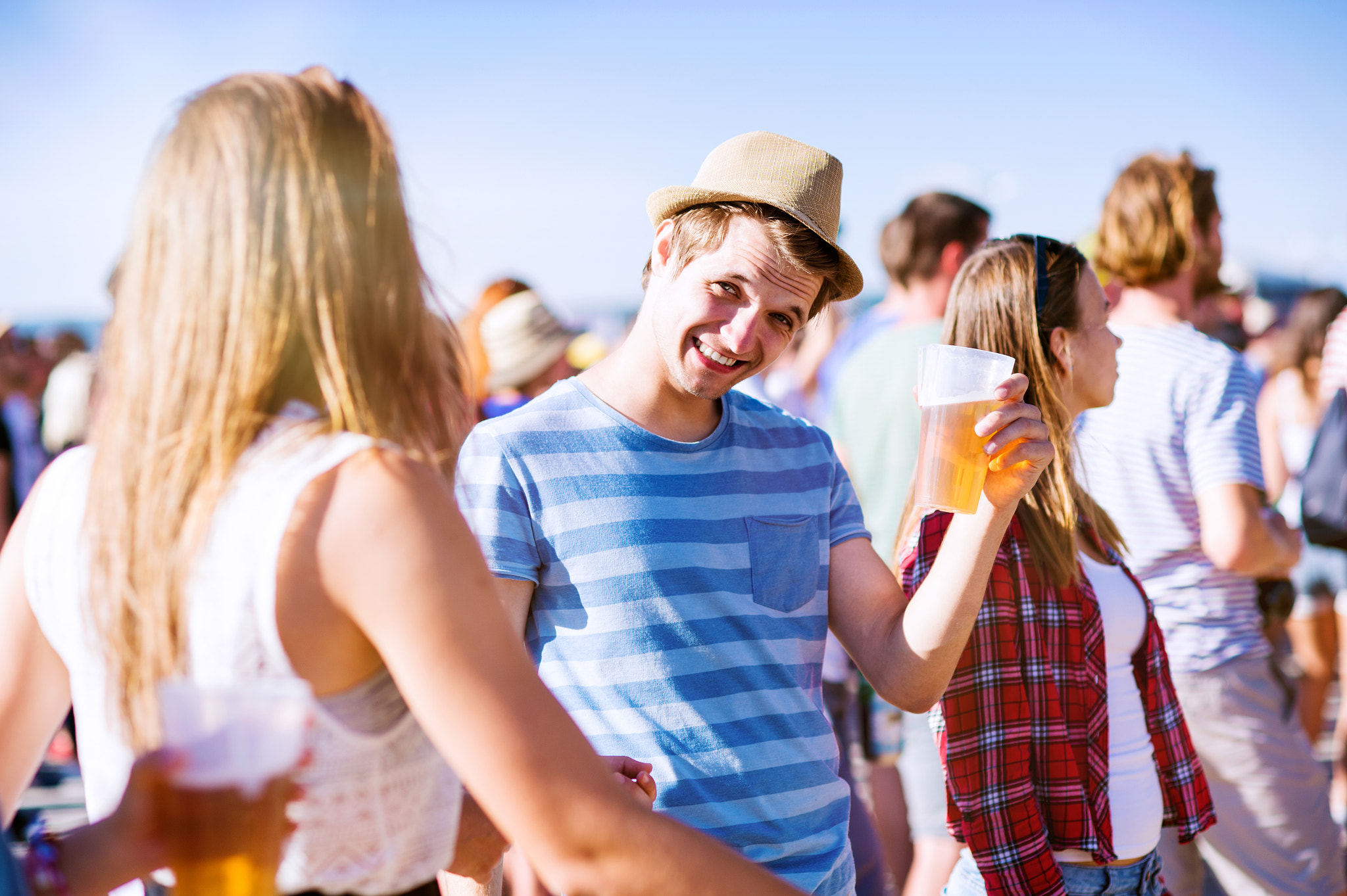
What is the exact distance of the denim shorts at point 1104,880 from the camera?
6.44ft

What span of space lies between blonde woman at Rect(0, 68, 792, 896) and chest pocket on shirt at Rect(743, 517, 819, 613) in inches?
28.6

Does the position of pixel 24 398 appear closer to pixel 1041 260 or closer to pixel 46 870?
pixel 1041 260

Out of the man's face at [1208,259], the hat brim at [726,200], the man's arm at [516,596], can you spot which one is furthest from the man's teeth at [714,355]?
the man's face at [1208,259]

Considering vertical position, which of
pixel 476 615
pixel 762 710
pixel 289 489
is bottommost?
pixel 762 710

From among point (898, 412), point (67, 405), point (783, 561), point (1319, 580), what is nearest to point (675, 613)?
point (783, 561)

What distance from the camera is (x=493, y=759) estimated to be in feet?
3.11

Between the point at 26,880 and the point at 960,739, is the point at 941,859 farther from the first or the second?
the point at 26,880

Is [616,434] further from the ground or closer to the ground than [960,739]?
further from the ground

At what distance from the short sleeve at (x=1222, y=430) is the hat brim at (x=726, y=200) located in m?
1.31

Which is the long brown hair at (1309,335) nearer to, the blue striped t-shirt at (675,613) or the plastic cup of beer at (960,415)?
the plastic cup of beer at (960,415)

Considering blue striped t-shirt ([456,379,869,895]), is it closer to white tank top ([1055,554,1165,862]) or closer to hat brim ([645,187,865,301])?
hat brim ([645,187,865,301])

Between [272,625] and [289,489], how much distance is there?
13 centimetres

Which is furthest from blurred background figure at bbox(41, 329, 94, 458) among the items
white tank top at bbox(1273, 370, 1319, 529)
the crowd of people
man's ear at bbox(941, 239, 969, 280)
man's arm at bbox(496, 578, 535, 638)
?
white tank top at bbox(1273, 370, 1319, 529)

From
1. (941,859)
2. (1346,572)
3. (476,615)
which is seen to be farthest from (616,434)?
(1346,572)
